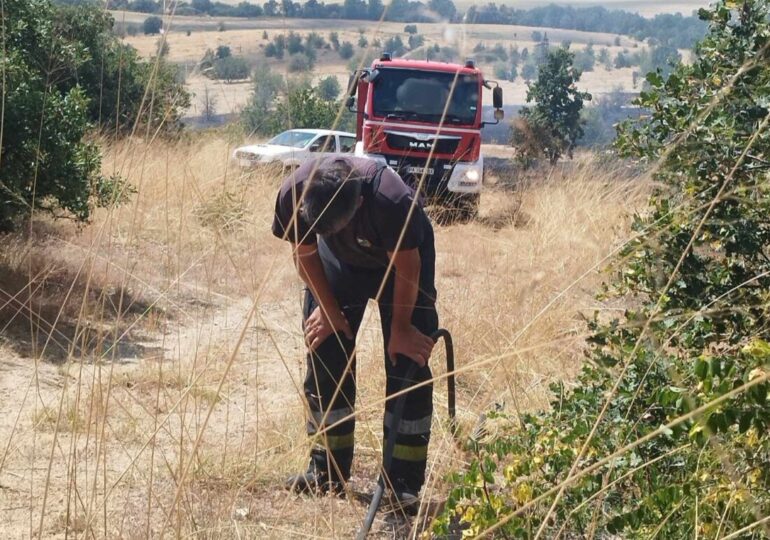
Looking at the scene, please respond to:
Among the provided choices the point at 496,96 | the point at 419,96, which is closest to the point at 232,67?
the point at 419,96

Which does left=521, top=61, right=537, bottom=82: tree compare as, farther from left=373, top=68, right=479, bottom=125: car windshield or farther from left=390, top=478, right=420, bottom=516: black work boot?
left=373, top=68, right=479, bottom=125: car windshield

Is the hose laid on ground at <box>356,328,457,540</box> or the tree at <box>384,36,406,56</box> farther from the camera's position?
the hose laid on ground at <box>356,328,457,540</box>

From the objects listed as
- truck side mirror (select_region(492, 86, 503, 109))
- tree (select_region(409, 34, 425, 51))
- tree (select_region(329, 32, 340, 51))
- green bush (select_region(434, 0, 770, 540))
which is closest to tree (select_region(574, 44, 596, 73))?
truck side mirror (select_region(492, 86, 503, 109))

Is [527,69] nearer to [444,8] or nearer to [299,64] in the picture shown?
[299,64]

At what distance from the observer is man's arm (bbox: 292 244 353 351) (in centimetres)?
337

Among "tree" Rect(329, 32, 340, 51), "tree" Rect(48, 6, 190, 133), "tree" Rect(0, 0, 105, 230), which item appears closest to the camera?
"tree" Rect(329, 32, 340, 51)

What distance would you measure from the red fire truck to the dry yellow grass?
2.57m

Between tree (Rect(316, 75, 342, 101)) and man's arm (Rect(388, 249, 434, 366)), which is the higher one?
tree (Rect(316, 75, 342, 101))

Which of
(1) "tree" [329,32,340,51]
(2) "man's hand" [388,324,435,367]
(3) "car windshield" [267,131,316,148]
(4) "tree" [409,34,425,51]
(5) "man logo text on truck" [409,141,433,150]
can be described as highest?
(4) "tree" [409,34,425,51]

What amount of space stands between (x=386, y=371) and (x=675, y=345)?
112 cm

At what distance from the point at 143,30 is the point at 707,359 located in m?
2.08

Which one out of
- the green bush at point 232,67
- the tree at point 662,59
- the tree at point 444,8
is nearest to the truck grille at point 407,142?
the tree at point 662,59

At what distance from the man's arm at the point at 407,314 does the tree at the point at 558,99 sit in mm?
21357

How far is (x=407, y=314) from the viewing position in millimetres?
3367
